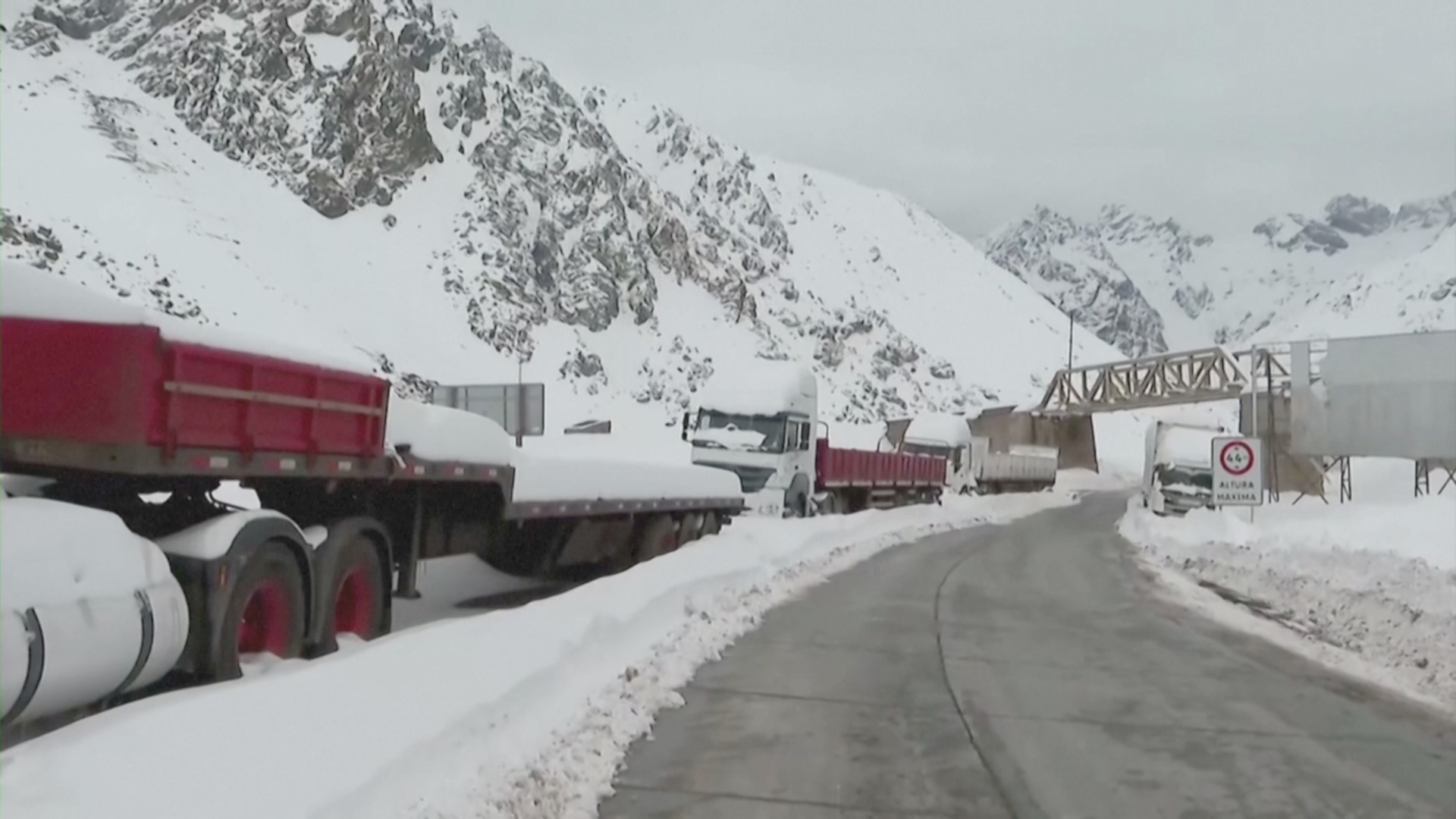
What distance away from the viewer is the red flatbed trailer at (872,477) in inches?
1208

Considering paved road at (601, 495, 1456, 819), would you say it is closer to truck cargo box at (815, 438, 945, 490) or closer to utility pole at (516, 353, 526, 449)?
utility pole at (516, 353, 526, 449)

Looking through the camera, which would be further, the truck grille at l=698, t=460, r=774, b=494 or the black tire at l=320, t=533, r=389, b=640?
the truck grille at l=698, t=460, r=774, b=494

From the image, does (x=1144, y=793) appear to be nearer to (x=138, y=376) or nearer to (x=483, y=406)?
(x=138, y=376)

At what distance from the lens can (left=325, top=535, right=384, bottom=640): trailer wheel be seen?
9.30m

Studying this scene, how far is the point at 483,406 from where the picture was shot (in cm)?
2639

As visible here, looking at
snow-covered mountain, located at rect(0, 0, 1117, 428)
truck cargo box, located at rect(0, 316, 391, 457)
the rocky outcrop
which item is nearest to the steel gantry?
snow-covered mountain, located at rect(0, 0, 1117, 428)

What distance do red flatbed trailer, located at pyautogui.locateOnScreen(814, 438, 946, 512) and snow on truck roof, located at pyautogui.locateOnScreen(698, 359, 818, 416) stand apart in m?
2.59

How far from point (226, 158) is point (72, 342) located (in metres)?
81.8

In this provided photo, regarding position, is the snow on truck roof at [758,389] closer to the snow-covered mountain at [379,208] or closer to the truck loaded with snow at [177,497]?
the truck loaded with snow at [177,497]

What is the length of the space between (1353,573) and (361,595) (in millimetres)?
A: 12974

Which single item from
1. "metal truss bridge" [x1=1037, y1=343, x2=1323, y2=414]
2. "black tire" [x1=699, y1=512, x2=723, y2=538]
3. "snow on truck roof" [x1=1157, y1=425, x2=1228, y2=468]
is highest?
"metal truss bridge" [x1=1037, y1=343, x2=1323, y2=414]

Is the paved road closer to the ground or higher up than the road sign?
closer to the ground

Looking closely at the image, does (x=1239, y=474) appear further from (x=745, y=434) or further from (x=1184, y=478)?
(x=1184, y=478)

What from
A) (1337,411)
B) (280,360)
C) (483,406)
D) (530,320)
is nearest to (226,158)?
(530,320)
